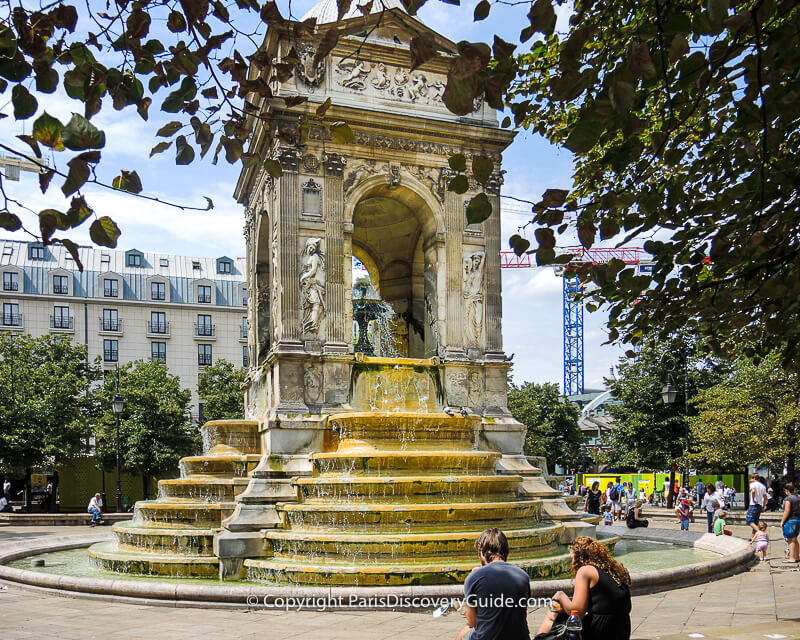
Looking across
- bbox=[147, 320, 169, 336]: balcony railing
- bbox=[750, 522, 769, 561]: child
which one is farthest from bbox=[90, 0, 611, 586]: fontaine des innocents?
bbox=[147, 320, 169, 336]: balcony railing

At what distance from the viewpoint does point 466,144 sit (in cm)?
2025

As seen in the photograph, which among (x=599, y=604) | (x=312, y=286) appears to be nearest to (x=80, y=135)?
(x=599, y=604)

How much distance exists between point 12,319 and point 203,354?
13536mm

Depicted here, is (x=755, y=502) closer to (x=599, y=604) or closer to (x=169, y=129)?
(x=599, y=604)

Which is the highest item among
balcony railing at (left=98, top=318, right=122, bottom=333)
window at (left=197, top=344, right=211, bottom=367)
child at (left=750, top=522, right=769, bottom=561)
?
balcony railing at (left=98, top=318, right=122, bottom=333)

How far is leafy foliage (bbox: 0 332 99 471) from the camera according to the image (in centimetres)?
3778

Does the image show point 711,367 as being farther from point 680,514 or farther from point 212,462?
point 212,462

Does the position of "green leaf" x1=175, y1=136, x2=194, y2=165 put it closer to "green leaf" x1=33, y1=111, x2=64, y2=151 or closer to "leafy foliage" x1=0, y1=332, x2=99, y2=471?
"green leaf" x1=33, y1=111, x2=64, y2=151

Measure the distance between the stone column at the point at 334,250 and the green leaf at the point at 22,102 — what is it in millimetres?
13994

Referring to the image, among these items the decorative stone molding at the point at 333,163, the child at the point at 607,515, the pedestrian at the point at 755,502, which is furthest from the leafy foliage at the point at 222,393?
the pedestrian at the point at 755,502

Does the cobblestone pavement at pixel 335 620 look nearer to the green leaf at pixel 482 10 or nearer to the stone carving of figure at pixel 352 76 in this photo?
the green leaf at pixel 482 10

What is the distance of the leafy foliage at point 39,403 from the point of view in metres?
37.8

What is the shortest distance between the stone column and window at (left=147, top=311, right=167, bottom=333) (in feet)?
158

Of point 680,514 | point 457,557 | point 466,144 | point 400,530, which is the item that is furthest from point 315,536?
point 680,514
